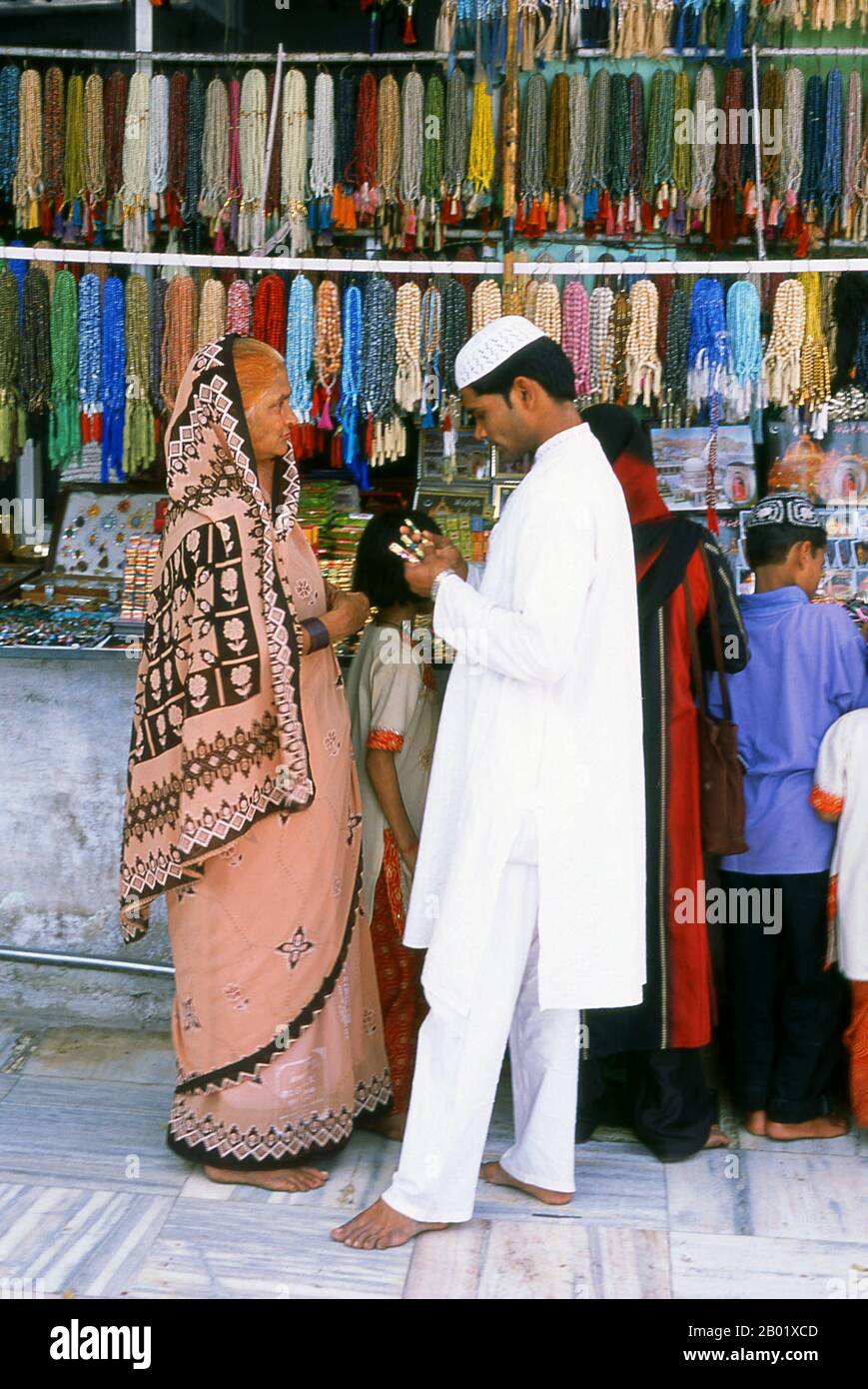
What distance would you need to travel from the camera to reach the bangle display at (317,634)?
3.18m

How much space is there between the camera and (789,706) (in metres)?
3.41

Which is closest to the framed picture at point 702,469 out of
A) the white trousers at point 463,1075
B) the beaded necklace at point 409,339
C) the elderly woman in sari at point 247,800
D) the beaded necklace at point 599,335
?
A: the beaded necklace at point 599,335

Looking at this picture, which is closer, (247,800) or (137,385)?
(247,800)

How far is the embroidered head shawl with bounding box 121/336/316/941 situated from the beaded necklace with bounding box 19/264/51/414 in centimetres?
137

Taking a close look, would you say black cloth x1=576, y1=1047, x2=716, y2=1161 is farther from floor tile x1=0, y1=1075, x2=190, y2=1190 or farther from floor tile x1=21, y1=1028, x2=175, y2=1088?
floor tile x1=21, y1=1028, x2=175, y2=1088

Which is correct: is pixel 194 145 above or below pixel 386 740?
above

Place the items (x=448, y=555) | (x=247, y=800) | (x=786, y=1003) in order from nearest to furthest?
1. (x=448, y=555)
2. (x=247, y=800)
3. (x=786, y=1003)

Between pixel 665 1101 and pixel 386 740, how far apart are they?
3.28 ft

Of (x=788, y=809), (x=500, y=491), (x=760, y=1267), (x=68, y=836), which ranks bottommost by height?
(x=760, y=1267)

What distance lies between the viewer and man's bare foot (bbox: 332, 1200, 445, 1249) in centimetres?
292

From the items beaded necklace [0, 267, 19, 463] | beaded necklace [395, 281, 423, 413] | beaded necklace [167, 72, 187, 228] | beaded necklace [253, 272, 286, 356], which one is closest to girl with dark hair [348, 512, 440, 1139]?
beaded necklace [395, 281, 423, 413]

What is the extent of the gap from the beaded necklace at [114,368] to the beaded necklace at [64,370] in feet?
0.27

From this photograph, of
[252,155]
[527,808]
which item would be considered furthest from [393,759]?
Answer: [252,155]

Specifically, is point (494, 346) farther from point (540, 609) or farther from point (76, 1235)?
point (76, 1235)
